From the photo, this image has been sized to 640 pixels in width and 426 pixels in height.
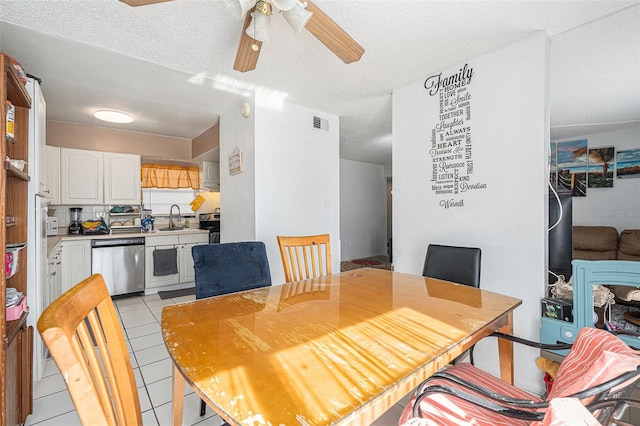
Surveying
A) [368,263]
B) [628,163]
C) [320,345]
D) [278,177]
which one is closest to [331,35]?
[320,345]

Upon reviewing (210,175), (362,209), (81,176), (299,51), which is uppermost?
(299,51)

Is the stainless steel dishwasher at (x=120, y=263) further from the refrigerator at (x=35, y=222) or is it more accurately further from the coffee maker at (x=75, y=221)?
the refrigerator at (x=35, y=222)

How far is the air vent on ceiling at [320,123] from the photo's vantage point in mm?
3424

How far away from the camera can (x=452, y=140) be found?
2361 mm

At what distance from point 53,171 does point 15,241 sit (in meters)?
2.52

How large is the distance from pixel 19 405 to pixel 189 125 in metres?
3.45

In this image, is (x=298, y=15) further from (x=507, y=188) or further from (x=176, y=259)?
(x=176, y=259)

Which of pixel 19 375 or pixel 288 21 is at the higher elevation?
pixel 288 21

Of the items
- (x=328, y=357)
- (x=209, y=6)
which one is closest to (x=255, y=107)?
(x=209, y=6)

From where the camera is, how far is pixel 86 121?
3.89 metres

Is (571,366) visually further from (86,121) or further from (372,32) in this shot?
(86,121)

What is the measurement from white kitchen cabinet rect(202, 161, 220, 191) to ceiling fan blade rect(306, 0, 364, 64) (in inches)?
135

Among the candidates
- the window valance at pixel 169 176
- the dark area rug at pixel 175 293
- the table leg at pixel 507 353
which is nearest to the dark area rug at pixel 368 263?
the dark area rug at pixel 175 293

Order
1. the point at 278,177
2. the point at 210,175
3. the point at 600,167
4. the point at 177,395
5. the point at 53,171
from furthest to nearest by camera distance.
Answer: the point at 210,175 < the point at 600,167 < the point at 53,171 < the point at 278,177 < the point at 177,395
